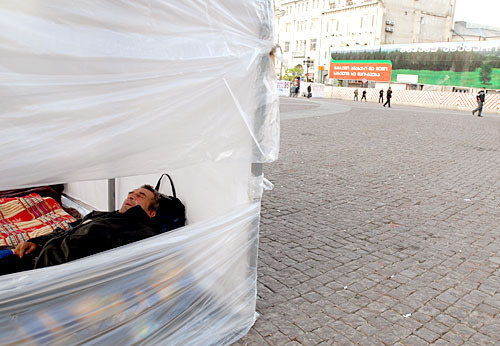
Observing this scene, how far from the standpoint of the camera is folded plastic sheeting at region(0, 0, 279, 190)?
154 cm

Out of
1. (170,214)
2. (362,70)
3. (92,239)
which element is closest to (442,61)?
(362,70)

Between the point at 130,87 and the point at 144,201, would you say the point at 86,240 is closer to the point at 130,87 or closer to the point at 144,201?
the point at 144,201

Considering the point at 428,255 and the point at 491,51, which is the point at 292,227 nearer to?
the point at 428,255

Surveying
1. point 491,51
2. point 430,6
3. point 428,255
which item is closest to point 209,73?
point 428,255

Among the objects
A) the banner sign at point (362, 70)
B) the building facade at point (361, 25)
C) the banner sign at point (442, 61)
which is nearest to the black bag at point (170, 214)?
the banner sign at point (442, 61)

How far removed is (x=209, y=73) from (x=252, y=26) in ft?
1.37

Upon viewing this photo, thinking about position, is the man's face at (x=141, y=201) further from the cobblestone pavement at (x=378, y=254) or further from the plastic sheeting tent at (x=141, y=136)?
the cobblestone pavement at (x=378, y=254)

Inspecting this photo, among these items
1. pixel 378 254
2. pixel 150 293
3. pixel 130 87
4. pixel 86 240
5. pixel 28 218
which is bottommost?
pixel 378 254

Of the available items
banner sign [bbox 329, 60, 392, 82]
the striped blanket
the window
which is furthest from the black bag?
the window

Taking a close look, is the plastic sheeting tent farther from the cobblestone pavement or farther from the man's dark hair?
the man's dark hair

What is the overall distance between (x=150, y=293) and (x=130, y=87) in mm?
1102

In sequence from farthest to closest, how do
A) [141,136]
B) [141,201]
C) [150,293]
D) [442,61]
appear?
[442,61] → [141,201] → [150,293] → [141,136]

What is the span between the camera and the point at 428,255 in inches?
156

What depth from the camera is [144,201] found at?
3.17 metres
